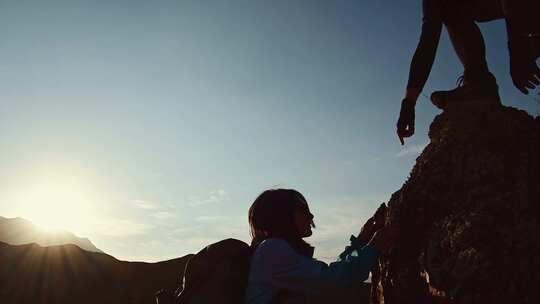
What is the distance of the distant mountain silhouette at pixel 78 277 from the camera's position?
2909cm

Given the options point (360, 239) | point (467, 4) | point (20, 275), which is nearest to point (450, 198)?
point (360, 239)

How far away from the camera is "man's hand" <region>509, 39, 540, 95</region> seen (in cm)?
337

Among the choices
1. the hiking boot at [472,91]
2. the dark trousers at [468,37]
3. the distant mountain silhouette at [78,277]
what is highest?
the dark trousers at [468,37]

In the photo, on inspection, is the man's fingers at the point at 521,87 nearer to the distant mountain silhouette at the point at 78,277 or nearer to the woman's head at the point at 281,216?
the woman's head at the point at 281,216

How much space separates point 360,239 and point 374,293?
0.89 metres

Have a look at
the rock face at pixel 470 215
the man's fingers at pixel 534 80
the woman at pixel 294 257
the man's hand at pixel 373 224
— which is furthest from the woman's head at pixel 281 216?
the man's fingers at pixel 534 80

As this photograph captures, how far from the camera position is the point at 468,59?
4.42 meters

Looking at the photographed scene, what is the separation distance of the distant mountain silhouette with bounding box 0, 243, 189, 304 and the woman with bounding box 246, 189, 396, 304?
25794 mm

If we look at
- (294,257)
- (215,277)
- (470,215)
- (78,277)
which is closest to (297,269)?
(294,257)

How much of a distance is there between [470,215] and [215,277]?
81.9 inches

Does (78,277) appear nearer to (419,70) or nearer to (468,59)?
(419,70)

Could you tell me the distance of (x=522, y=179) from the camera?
329 cm

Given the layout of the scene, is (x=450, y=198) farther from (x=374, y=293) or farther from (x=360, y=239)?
(x=374, y=293)

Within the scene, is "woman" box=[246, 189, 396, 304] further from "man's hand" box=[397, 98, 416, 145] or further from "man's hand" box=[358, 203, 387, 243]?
"man's hand" box=[397, 98, 416, 145]
